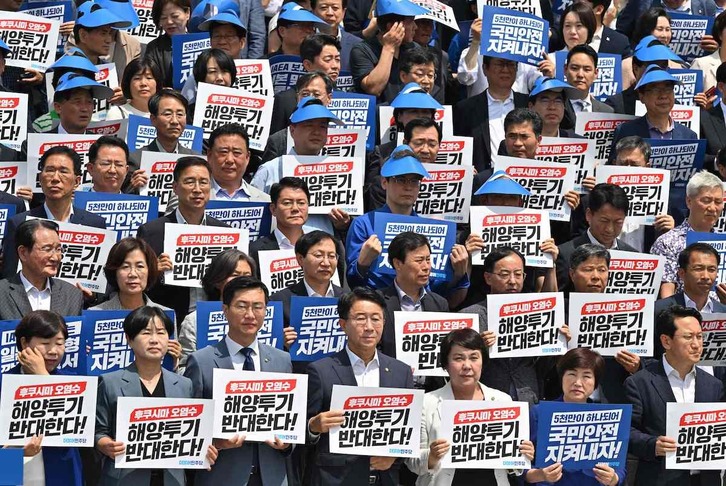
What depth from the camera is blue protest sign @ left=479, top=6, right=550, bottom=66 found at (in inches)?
645

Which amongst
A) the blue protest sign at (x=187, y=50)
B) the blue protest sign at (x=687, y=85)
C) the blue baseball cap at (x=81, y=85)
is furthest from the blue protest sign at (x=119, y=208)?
the blue protest sign at (x=687, y=85)

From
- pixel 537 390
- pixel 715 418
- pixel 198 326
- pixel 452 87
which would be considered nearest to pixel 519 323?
pixel 537 390

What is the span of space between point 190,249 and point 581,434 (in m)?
3.32

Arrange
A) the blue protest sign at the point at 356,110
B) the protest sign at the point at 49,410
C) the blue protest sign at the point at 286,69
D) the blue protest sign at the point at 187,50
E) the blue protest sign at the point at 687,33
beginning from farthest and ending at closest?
1. the blue protest sign at the point at 687,33
2. the blue protest sign at the point at 286,69
3. the blue protest sign at the point at 187,50
4. the blue protest sign at the point at 356,110
5. the protest sign at the point at 49,410

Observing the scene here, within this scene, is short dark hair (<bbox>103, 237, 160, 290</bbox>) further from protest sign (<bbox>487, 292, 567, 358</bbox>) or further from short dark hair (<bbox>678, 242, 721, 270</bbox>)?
short dark hair (<bbox>678, 242, 721, 270</bbox>)

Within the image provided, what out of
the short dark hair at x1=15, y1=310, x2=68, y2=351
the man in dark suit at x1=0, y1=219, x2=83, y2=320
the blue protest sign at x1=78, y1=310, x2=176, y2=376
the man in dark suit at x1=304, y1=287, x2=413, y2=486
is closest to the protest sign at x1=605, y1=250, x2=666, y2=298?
the man in dark suit at x1=304, y1=287, x2=413, y2=486

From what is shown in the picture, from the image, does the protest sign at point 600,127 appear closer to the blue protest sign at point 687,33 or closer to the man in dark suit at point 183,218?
the blue protest sign at point 687,33

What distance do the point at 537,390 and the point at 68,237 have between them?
376 centimetres

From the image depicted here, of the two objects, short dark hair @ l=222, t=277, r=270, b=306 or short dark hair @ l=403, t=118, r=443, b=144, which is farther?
short dark hair @ l=403, t=118, r=443, b=144

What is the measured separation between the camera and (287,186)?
13828 millimetres

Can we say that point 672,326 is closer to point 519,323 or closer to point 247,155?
point 519,323

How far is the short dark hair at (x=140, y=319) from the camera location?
11.8 metres

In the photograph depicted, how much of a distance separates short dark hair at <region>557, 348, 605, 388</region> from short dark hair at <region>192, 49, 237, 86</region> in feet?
15.4

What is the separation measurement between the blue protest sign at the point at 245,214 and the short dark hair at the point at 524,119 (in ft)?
8.24
